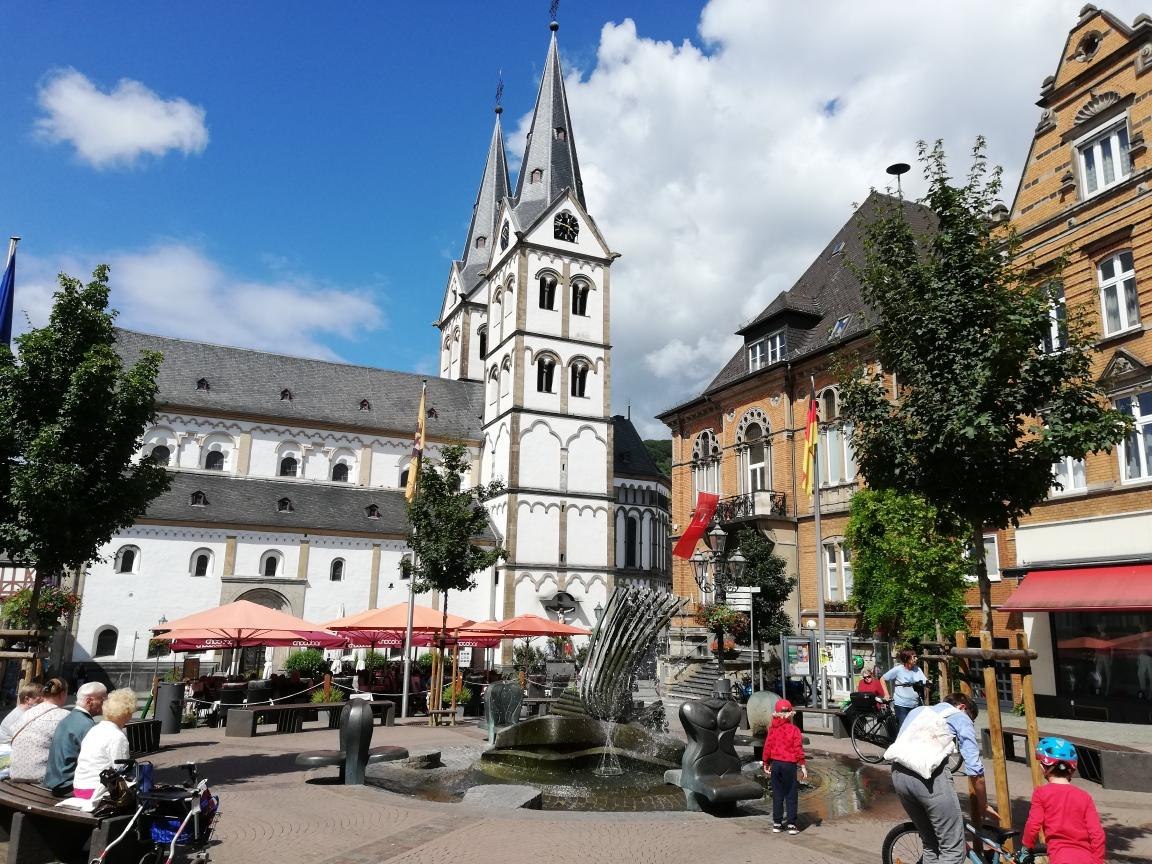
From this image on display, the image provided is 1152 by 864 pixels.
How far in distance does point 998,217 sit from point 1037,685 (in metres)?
12.7

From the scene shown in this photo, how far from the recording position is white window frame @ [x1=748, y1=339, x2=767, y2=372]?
33375mm

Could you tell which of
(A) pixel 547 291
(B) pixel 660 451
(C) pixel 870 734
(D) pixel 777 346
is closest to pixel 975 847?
(C) pixel 870 734

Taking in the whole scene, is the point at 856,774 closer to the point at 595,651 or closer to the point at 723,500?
the point at 595,651

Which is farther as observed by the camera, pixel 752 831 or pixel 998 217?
pixel 998 217

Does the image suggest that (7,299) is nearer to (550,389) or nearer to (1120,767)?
(1120,767)

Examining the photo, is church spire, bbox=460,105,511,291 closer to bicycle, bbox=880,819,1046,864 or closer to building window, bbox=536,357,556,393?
building window, bbox=536,357,556,393

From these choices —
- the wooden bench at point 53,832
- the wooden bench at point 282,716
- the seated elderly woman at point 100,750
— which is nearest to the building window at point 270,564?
the wooden bench at point 282,716

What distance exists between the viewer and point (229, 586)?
38469 millimetres

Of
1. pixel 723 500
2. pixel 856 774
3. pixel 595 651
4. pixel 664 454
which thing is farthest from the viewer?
pixel 664 454

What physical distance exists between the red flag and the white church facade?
5.95 meters

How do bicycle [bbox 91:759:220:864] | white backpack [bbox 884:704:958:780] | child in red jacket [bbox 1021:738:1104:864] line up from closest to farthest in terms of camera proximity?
child in red jacket [bbox 1021:738:1104:864] → white backpack [bbox 884:704:958:780] → bicycle [bbox 91:759:220:864]

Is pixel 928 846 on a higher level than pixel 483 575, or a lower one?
lower

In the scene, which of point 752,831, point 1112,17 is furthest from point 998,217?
point 752,831

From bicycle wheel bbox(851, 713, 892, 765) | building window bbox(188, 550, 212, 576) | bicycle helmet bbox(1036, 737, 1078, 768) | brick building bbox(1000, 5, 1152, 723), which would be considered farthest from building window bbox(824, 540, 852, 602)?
building window bbox(188, 550, 212, 576)
